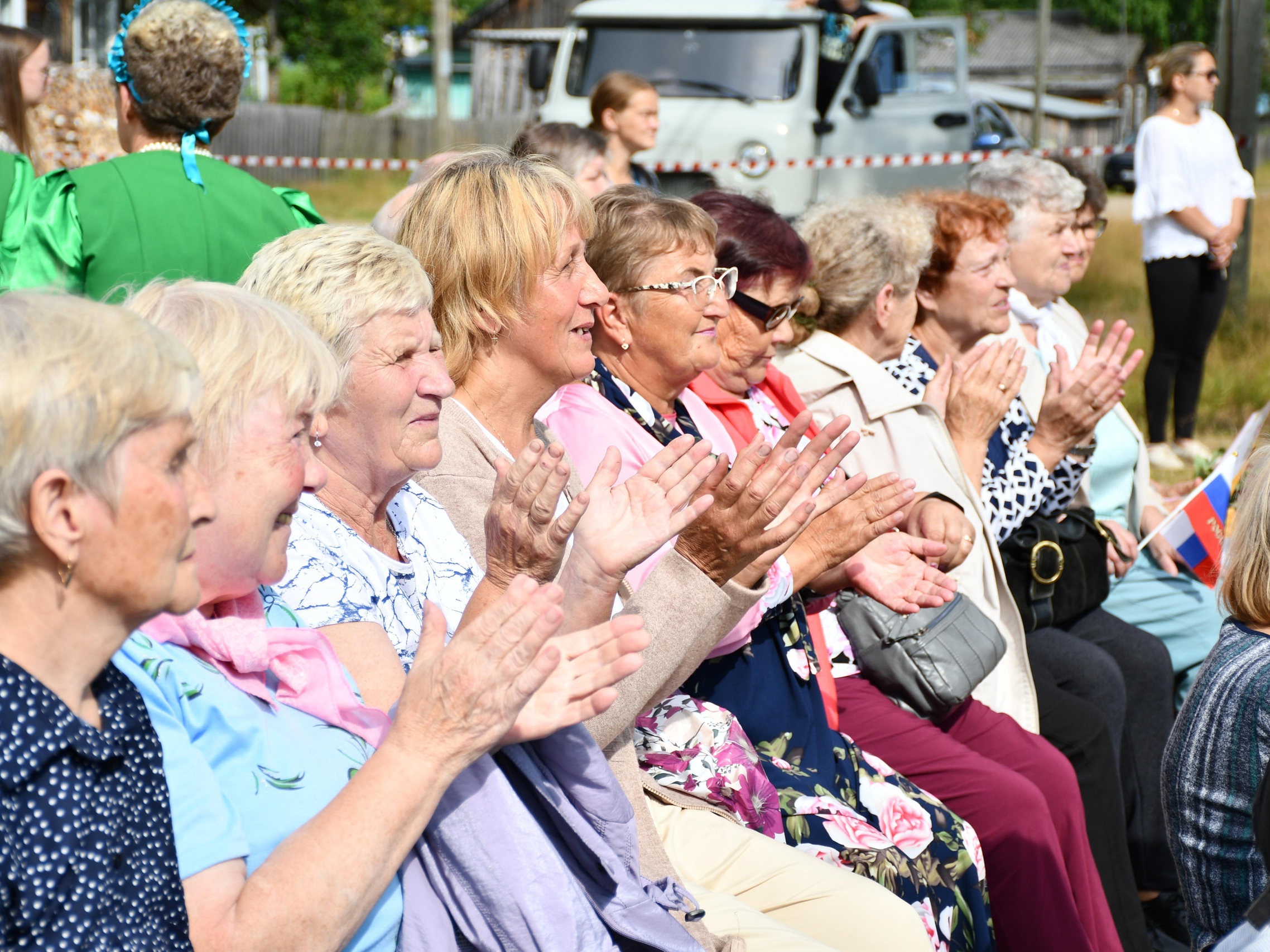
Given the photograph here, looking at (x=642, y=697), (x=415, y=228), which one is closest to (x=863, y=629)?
(x=642, y=697)

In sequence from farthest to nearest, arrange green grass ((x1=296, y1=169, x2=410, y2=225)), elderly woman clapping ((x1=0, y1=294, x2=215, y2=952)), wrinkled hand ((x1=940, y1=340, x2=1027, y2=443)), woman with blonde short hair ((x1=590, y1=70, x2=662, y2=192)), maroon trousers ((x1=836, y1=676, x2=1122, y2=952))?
green grass ((x1=296, y1=169, x2=410, y2=225)) < woman with blonde short hair ((x1=590, y1=70, x2=662, y2=192)) < wrinkled hand ((x1=940, y1=340, x2=1027, y2=443)) < maroon trousers ((x1=836, y1=676, x2=1122, y2=952)) < elderly woman clapping ((x1=0, y1=294, x2=215, y2=952))

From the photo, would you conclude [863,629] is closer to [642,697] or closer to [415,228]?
[642,697]

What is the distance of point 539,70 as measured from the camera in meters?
10.7

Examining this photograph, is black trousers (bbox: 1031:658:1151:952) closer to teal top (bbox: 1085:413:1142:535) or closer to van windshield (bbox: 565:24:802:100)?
teal top (bbox: 1085:413:1142:535)

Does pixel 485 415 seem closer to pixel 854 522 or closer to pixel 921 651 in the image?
pixel 854 522

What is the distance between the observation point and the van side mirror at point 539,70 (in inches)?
416

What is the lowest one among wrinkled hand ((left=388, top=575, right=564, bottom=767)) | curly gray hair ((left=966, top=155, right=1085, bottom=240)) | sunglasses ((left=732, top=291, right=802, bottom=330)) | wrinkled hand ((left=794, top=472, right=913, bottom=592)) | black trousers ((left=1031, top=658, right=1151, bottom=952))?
black trousers ((left=1031, top=658, right=1151, bottom=952))

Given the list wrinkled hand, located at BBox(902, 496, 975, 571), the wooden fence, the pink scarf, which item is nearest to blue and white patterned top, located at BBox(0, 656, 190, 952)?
the pink scarf

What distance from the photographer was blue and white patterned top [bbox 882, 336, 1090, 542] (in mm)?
3705

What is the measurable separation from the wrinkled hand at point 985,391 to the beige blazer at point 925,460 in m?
0.07

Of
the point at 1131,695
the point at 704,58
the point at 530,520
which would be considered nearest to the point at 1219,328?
the point at 704,58

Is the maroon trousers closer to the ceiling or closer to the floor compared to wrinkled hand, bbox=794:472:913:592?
closer to the floor

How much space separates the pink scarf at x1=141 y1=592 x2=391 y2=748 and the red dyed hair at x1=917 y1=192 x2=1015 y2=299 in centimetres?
294

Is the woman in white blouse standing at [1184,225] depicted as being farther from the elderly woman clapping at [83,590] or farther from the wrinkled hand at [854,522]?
the elderly woman clapping at [83,590]
